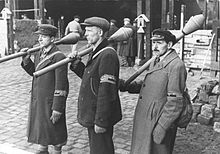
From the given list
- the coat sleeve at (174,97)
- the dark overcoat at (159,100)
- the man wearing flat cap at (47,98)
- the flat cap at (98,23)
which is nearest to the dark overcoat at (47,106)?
the man wearing flat cap at (47,98)

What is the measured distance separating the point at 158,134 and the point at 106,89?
719 millimetres

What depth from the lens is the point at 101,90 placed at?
3926 mm

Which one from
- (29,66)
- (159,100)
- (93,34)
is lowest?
(159,100)

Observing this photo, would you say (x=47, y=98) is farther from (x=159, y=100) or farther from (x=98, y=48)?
(x=159, y=100)

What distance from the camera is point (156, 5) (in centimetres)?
2014

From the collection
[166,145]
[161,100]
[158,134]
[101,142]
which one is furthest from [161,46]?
[101,142]

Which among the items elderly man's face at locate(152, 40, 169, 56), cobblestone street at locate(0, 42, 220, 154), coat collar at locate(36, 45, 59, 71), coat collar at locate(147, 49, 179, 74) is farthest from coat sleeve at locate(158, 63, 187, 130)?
cobblestone street at locate(0, 42, 220, 154)

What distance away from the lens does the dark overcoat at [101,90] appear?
3.91 m

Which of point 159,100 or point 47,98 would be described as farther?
point 47,98

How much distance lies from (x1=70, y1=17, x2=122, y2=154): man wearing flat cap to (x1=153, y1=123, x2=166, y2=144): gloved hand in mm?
514

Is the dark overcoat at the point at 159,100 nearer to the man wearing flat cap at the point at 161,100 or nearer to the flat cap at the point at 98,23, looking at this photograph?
the man wearing flat cap at the point at 161,100

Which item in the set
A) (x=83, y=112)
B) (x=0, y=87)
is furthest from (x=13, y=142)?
(x=0, y=87)

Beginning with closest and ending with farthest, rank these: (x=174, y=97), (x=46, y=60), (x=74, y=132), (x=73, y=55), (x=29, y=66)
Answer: (x=174, y=97) → (x=73, y=55) → (x=46, y=60) → (x=29, y=66) → (x=74, y=132)

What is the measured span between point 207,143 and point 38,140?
8.87ft
